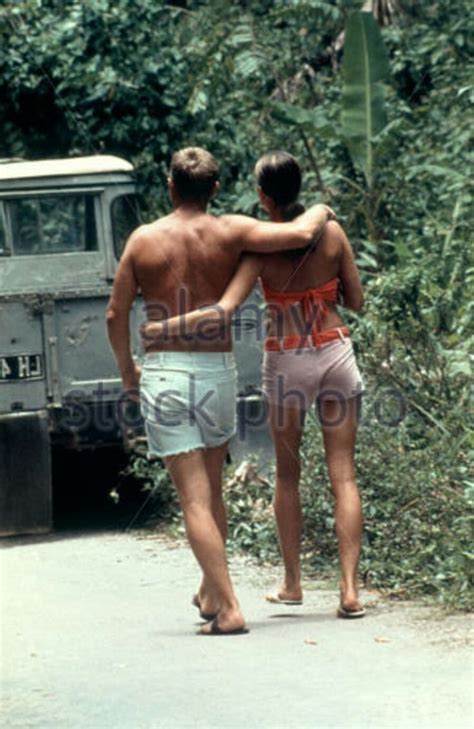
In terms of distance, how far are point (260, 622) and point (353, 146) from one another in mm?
7507

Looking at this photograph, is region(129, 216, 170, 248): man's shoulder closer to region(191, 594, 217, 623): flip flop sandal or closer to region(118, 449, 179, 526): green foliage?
region(191, 594, 217, 623): flip flop sandal

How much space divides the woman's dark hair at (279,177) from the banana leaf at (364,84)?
6856 millimetres

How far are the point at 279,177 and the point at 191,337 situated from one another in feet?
2.58

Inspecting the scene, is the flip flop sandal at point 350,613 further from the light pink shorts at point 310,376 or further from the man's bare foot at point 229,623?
the light pink shorts at point 310,376

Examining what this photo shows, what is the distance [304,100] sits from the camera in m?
16.9

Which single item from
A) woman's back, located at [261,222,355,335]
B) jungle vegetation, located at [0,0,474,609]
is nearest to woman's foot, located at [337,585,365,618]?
woman's back, located at [261,222,355,335]

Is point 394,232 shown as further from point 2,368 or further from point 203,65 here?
point 2,368

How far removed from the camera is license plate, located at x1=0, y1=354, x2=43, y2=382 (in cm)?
1016

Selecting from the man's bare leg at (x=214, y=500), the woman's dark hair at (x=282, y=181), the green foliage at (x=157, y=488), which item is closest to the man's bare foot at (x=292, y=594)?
the man's bare leg at (x=214, y=500)

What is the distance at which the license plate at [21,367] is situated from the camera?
A: 10.2 m

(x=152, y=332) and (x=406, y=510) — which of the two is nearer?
(x=152, y=332)

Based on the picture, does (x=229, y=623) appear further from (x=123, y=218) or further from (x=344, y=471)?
(x=123, y=218)

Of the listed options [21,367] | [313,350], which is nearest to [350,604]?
[313,350]

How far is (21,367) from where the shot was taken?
10.2 m
